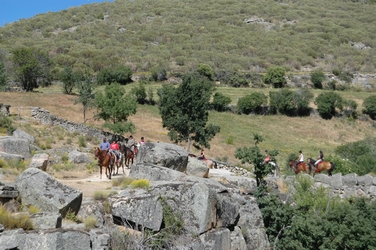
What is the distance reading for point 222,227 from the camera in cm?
1134

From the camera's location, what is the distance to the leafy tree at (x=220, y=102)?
2301 inches

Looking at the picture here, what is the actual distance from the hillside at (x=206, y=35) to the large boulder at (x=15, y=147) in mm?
48853

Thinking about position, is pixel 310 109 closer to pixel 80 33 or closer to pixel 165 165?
pixel 165 165

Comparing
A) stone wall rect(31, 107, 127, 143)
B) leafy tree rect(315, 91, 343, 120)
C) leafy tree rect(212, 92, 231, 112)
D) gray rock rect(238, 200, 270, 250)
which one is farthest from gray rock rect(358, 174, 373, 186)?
leafy tree rect(315, 91, 343, 120)

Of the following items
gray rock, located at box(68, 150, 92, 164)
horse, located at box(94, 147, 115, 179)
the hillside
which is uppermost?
the hillside

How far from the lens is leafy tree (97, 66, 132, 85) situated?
6531 centimetres

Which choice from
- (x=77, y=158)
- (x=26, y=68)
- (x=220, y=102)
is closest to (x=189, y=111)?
(x=77, y=158)

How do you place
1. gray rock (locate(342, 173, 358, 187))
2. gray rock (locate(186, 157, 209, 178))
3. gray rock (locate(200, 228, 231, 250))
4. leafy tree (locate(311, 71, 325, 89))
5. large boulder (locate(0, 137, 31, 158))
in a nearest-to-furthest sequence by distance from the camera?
gray rock (locate(200, 228, 231, 250)) → large boulder (locate(0, 137, 31, 158)) → gray rock (locate(186, 157, 209, 178)) → gray rock (locate(342, 173, 358, 187)) → leafy tree (locate(311, 71, 325, 89))

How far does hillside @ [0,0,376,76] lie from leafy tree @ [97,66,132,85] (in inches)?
297

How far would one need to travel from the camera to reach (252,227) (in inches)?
525

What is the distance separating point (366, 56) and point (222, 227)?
96.2 meters

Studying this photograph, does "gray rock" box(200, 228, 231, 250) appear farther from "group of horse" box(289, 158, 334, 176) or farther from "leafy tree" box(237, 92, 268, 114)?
"leafy tree" box(237, 92, 268, 114)

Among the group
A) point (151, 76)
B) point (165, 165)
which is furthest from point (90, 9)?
point (165, 165)

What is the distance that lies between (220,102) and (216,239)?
48.4 metres
